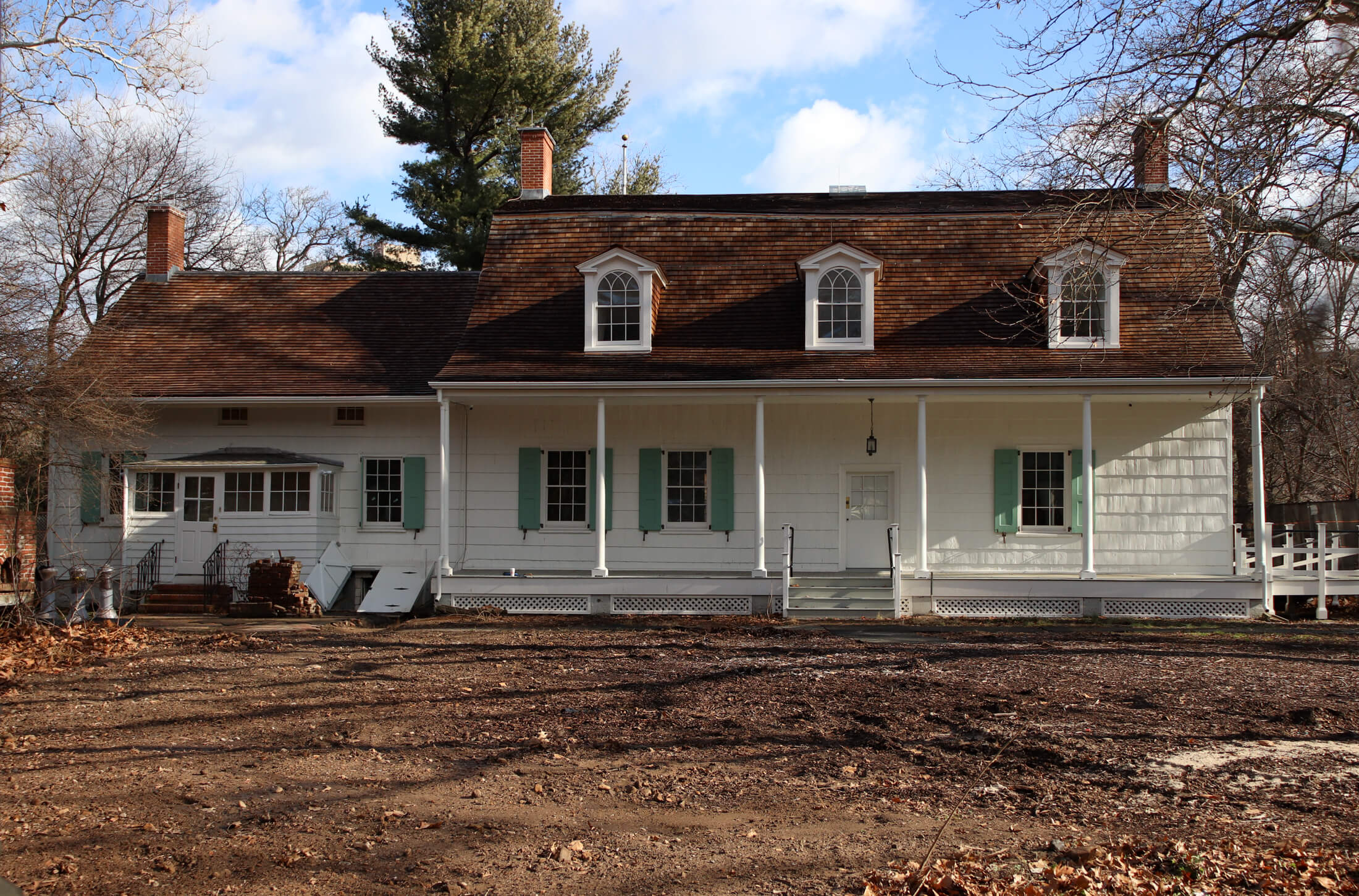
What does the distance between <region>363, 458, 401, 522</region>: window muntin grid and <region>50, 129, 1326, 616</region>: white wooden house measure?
4cm

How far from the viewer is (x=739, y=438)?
1702 centimetres

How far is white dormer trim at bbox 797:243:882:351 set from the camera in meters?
16.2

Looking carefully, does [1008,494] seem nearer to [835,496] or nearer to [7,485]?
[835,496]

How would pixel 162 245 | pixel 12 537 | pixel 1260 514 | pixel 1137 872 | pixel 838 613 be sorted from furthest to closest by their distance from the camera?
1. pixel 162 245
2. pixel 1260 514
3. pixel 838 613
4. pixel 12 537
5. pixel 1137 872

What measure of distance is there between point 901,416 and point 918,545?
2.36m

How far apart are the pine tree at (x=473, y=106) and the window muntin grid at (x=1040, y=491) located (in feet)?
55.9

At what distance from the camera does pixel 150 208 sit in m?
20.3

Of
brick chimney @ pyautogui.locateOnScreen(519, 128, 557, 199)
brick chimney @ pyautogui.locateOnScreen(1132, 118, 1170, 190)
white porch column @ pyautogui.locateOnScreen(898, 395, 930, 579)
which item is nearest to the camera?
brick chimney @ pyautogui.locateOnScreen(1132, 118, 1170, 190)

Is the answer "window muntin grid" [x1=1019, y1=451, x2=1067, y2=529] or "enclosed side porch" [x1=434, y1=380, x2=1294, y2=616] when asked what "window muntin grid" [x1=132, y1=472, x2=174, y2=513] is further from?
"window muntin grid" [x1=1019, y1=451, x2=1067, y2=529]

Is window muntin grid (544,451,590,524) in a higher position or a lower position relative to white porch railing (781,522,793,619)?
higher

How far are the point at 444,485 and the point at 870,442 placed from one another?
→ 6.98 metres

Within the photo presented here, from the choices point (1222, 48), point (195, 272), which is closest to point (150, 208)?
point (195, 272)

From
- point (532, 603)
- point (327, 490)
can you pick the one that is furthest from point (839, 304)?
point (327, 490)

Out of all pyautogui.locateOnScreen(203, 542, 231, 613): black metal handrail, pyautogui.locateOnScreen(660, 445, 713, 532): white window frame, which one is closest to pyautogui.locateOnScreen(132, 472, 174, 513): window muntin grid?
pyautogui.locateOnScreen(203, 542, 231, 613): black metal handrail
